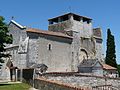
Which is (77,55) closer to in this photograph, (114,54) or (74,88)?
(114,54)

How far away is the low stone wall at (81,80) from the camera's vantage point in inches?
1251

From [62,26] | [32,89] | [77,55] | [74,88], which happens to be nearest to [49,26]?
[62,26]

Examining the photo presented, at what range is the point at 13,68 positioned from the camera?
4125cm

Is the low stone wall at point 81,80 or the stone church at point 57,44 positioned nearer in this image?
the low stone wall at point 81,80

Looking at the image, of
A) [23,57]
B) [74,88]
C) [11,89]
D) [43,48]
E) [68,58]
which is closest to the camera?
[74,88]

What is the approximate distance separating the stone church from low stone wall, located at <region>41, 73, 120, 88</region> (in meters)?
9.26

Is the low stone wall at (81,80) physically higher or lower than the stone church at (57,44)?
lower

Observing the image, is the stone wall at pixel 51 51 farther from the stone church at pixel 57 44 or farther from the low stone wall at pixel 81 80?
the low stone wall at pixel 81 80

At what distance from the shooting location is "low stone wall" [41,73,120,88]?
3177 cm

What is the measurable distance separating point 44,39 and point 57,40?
3031 mm

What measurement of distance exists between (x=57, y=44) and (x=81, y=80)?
1245 centimetres

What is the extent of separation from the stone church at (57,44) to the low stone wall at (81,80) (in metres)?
9.26

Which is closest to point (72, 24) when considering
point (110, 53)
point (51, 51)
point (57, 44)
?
point (57, 44)


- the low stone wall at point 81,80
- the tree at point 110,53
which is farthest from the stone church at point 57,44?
the low stone wall at point 81,80
